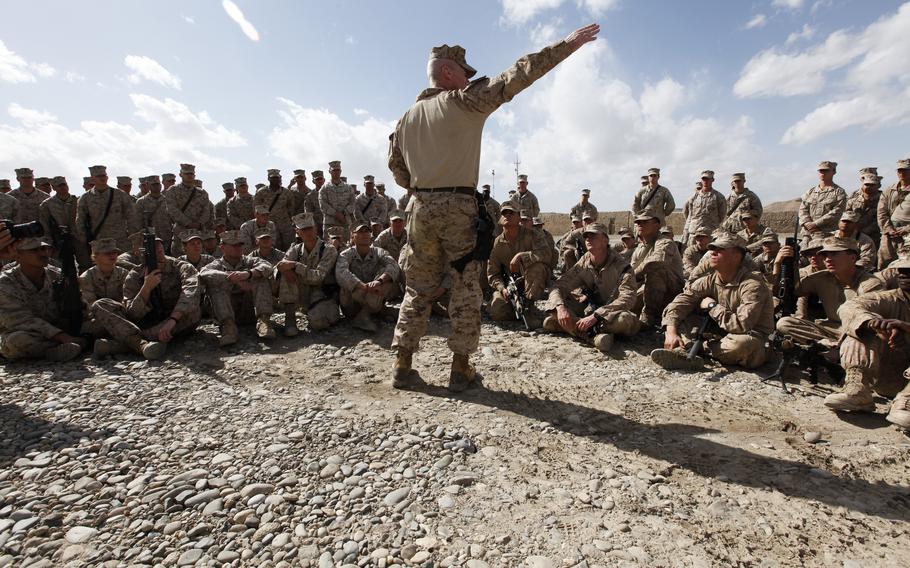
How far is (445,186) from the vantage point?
11.6ft

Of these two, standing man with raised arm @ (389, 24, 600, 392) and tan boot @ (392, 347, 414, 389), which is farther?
tan boot @ (392, 347, 414, 389)

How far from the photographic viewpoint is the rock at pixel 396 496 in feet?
7.78

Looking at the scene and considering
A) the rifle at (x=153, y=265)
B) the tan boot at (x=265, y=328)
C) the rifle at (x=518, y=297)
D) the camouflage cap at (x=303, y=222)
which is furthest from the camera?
the camouflage cap at (x=303, y=222)

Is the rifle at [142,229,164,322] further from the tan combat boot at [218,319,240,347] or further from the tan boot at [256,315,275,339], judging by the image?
the tan boot at [256,315,275,339]

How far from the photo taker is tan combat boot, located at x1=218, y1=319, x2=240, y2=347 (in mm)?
5406

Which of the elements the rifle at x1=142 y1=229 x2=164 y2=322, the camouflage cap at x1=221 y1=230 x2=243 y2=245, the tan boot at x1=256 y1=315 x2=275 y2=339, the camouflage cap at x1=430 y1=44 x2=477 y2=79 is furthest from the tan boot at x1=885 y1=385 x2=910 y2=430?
the rifle at x1=142 y1=229 x2=164 y2=322

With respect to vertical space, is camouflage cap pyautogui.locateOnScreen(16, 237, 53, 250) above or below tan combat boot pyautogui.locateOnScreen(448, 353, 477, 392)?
above

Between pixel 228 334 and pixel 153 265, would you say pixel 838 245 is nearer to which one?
pixel 228 334

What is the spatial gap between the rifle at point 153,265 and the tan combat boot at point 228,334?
0.76m

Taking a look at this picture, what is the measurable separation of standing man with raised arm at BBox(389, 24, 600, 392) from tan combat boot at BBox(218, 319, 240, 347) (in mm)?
2553

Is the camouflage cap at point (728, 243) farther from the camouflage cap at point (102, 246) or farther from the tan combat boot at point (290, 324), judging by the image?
the camouflage cap at point (102, 246)

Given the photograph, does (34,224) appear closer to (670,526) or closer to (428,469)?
(428,469)

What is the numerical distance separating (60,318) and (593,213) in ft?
34.8

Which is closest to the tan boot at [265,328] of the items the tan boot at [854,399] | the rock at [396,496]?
the rock at [396,496]
